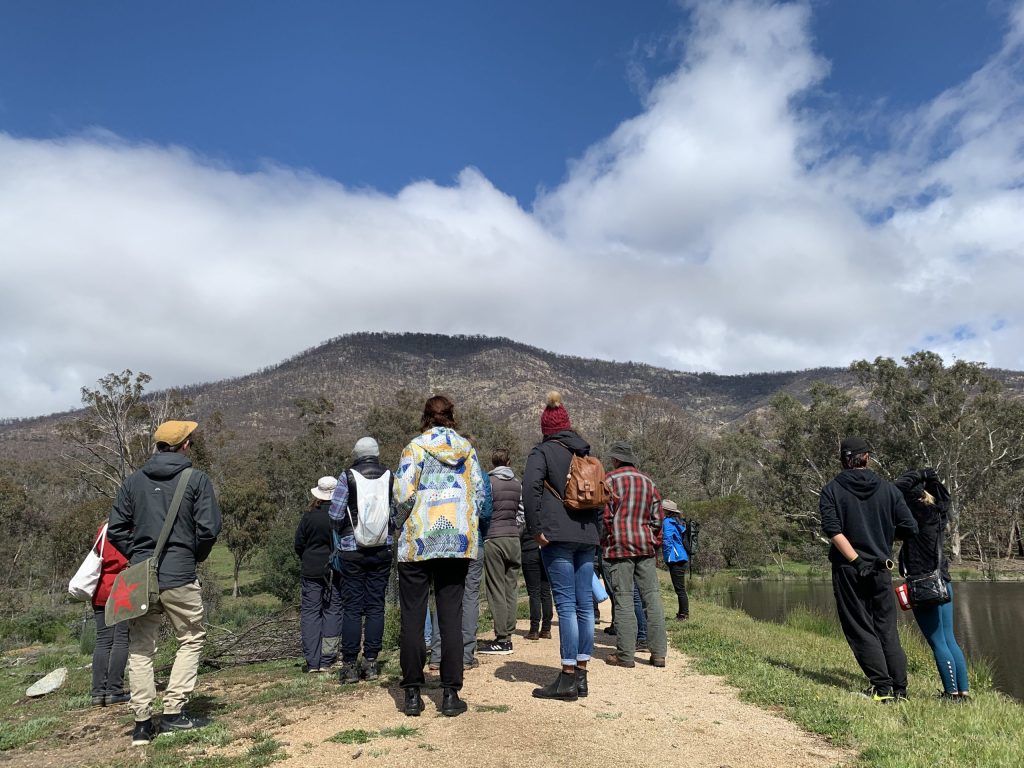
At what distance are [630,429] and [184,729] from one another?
48864mm

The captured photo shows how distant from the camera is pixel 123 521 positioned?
165 inches

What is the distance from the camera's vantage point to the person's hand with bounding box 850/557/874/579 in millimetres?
4953

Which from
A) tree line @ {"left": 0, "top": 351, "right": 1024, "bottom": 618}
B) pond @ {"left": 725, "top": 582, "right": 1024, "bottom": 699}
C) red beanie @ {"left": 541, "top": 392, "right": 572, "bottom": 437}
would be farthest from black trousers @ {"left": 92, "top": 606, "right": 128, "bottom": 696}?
tree line @ {"left": 0, "top": 351, "right": 1024, "bottom": 618}

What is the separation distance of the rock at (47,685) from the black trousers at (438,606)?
4.75 metres

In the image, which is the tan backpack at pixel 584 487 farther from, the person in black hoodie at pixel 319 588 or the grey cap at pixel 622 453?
the person in black hoodie at pixel 319 588

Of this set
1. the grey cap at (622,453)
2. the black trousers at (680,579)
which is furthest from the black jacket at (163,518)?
the black trousers at (680,579)

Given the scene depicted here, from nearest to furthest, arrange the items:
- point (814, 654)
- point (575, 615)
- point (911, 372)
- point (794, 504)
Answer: point (575, 615), point (814, 654), point (911, 372), point (794, 504)

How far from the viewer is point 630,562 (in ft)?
19.2

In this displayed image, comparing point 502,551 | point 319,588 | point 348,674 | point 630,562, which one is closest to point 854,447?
point 630,562

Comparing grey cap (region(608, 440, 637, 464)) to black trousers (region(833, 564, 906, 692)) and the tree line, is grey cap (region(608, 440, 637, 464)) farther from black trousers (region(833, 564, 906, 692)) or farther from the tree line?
the tree line

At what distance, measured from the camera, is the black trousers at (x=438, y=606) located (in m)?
4.23

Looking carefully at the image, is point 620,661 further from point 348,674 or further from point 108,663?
point 108,663

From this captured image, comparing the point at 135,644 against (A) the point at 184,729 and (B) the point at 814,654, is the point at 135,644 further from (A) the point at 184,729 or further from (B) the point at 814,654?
(B) the point at 814,654

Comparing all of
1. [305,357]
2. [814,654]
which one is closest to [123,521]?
[814,654]
